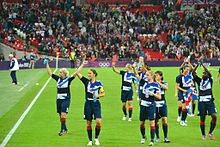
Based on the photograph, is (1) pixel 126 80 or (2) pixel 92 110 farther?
(1) pixel 126 80

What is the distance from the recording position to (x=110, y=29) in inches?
2566

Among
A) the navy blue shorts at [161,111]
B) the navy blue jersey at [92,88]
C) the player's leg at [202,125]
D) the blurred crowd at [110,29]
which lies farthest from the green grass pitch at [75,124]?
the blurred crowd at [110,29]

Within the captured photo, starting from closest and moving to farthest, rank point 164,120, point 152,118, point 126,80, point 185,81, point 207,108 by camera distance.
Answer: point 152,118 < point 164,120 < point 207,108 < point 185,81 < point 126,80

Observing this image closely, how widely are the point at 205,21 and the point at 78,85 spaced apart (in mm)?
32138

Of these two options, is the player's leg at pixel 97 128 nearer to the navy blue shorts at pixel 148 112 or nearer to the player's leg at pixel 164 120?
the navy blue shorts at pixel 148 112

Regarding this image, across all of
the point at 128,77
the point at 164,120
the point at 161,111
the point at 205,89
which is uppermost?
the point at 128,77

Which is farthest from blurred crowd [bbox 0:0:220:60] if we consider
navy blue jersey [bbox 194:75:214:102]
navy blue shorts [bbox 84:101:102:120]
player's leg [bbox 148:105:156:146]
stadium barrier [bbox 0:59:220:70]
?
player's leg [bbox 148:105:156:146]

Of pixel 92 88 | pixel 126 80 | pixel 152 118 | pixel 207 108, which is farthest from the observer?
pixel 126 80

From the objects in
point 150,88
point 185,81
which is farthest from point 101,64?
point 150,88

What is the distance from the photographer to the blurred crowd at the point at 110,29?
6150cm

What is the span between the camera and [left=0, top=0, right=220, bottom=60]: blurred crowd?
61.5 metres

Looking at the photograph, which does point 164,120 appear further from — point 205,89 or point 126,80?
point 126,80

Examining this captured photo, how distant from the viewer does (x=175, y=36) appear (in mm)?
65625

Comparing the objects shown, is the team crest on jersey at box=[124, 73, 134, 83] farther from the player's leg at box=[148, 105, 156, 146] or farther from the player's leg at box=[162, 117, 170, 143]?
the player's leg at box=[148, 105, 156, 146]
